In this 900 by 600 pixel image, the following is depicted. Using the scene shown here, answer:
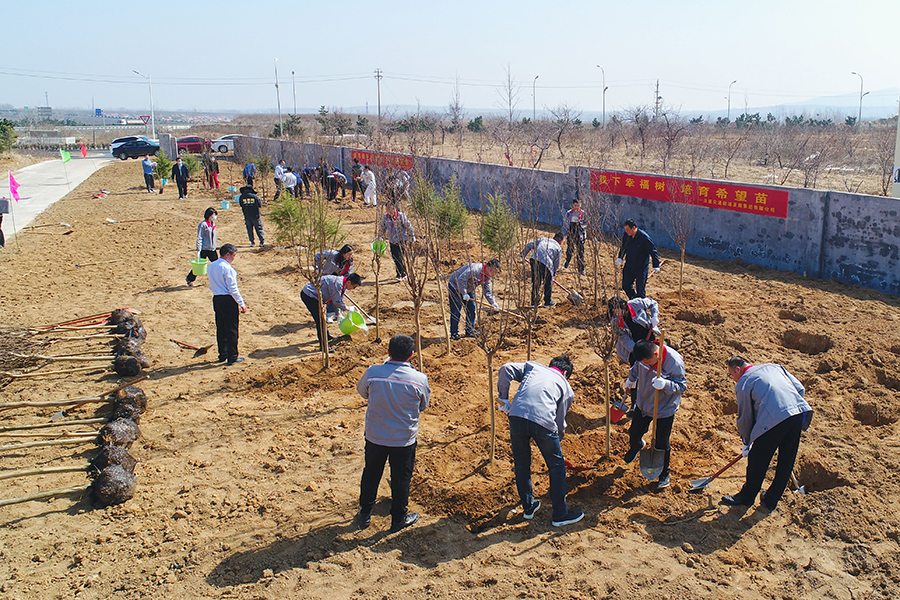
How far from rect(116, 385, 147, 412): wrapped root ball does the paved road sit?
431 inches

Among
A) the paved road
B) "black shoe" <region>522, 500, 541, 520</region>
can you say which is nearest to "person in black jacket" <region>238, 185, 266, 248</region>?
the paved road

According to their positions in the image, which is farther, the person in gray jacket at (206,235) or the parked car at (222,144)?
the parked car at (222,144)

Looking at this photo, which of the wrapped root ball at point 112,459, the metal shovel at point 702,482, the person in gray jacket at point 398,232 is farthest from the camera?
the person in gray jacket at point 398,232

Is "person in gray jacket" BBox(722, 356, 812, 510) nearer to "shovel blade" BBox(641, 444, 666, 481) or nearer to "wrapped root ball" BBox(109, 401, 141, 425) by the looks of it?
"shovel blade" BBox(641, 444, 666, 481)

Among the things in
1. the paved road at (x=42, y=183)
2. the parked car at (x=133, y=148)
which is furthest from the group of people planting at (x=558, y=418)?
the parked car at (x=133, y=148)

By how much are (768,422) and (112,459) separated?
493 cm

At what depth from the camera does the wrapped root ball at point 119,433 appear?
5.56 m

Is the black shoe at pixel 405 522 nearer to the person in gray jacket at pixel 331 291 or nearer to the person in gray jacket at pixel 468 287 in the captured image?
the person in gray jacket at pixel 468 287

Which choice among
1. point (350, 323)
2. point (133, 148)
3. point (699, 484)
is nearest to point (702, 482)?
point (699, 484)

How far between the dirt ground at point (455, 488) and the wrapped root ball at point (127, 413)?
20 centimetres

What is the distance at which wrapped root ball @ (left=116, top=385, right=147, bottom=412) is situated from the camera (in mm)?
6281

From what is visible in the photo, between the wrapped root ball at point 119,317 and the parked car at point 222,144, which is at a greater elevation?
the parked car at point 222,144

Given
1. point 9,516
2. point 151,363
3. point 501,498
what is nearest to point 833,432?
point 501,498

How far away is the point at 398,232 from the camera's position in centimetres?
793
